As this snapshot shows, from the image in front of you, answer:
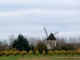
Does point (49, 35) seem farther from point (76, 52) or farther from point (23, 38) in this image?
point (76, 52)

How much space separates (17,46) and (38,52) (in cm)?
1079

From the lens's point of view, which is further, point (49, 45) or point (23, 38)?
point (49, 45)

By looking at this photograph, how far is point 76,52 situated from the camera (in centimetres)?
4438

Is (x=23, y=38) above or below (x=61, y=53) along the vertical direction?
above

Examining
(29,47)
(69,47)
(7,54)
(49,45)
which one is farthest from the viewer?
(49,45)

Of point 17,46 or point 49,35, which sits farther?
point 49,35

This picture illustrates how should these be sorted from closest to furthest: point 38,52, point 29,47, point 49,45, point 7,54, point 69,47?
point 7,54, point 38,52, point 69,47, point 29,47, point 49,45

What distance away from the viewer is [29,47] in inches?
2184

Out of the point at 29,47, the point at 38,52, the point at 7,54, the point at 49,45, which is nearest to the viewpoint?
the point at 7,54

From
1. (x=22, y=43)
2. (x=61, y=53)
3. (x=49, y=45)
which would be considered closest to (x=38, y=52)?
(x=61, y=53)

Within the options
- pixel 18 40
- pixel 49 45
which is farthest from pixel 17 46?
pixel 49 45

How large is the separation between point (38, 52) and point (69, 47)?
866 cm

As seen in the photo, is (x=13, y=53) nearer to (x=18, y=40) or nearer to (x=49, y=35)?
(x=18, y=40)

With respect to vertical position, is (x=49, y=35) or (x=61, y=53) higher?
(x=49, y=35)
